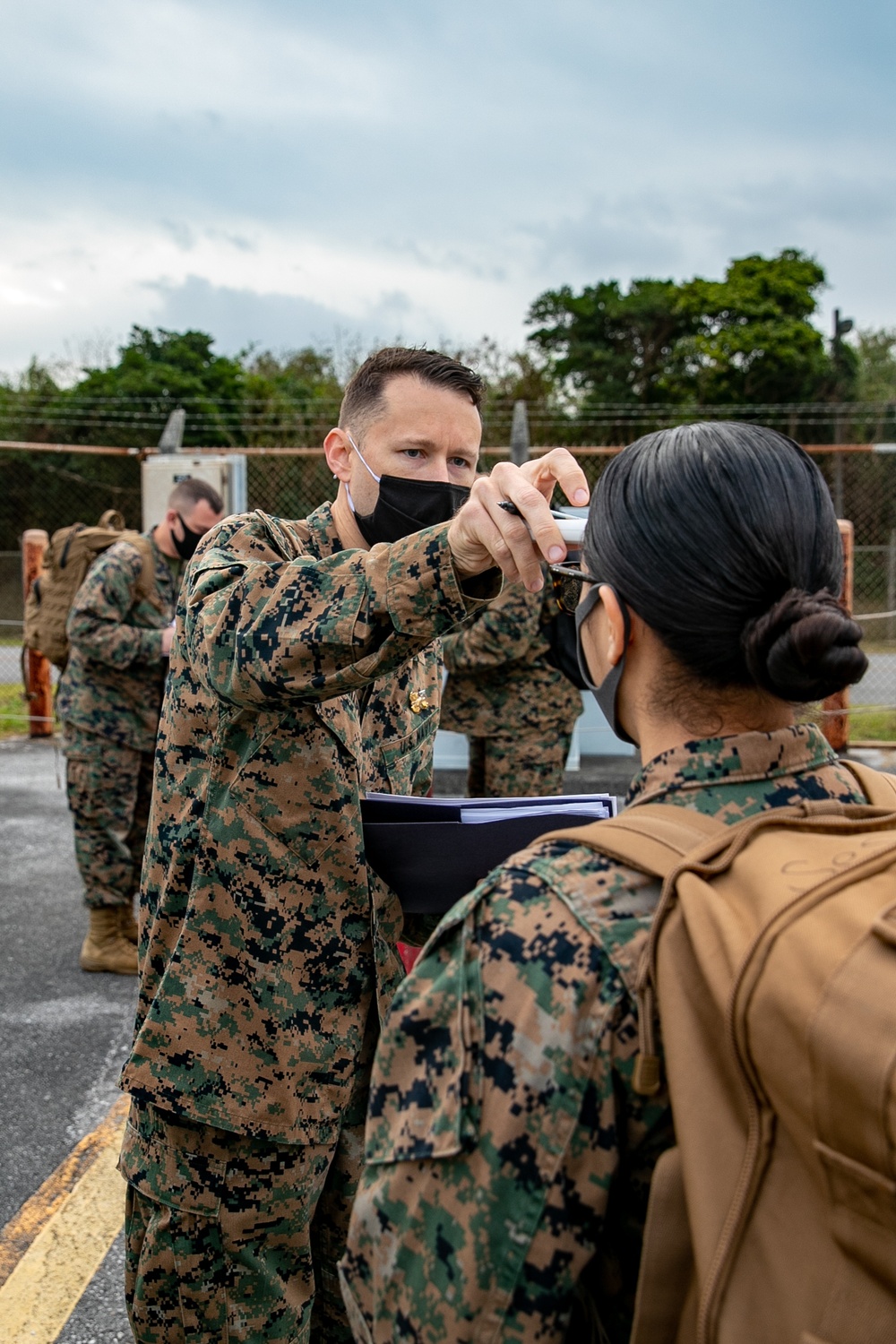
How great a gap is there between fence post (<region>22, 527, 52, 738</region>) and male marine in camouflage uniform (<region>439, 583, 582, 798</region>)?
197 inches

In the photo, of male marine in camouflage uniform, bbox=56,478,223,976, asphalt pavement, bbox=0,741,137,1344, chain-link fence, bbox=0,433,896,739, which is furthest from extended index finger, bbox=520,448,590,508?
chain-link fence, bbox=0,433,896,739

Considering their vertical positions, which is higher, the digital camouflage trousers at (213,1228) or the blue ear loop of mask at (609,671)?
the blue ear loop of mask at (609,671)

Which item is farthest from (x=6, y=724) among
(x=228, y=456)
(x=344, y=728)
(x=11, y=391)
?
(x=11, y=391)

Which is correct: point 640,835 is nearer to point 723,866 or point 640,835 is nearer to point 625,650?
point 723,866

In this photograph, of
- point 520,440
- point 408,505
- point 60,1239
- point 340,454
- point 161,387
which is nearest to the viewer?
point 408,505

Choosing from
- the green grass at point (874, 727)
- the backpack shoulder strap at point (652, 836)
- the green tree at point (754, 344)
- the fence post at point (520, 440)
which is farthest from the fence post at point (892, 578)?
the green tree at point (754, 344)

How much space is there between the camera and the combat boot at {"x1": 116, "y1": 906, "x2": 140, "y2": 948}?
15.4 feet

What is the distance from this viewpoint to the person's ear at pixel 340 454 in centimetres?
217

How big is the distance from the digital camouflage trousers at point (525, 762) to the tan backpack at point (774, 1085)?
4.15 m

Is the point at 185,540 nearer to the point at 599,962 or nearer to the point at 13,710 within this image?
A: the point at 599,962

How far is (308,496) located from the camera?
10.9m

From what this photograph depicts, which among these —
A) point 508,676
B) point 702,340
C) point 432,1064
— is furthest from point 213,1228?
point 702,340

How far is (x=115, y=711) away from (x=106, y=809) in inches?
16.7

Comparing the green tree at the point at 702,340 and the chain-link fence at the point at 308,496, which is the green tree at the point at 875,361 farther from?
the chain-link fence at the point at 308,496
